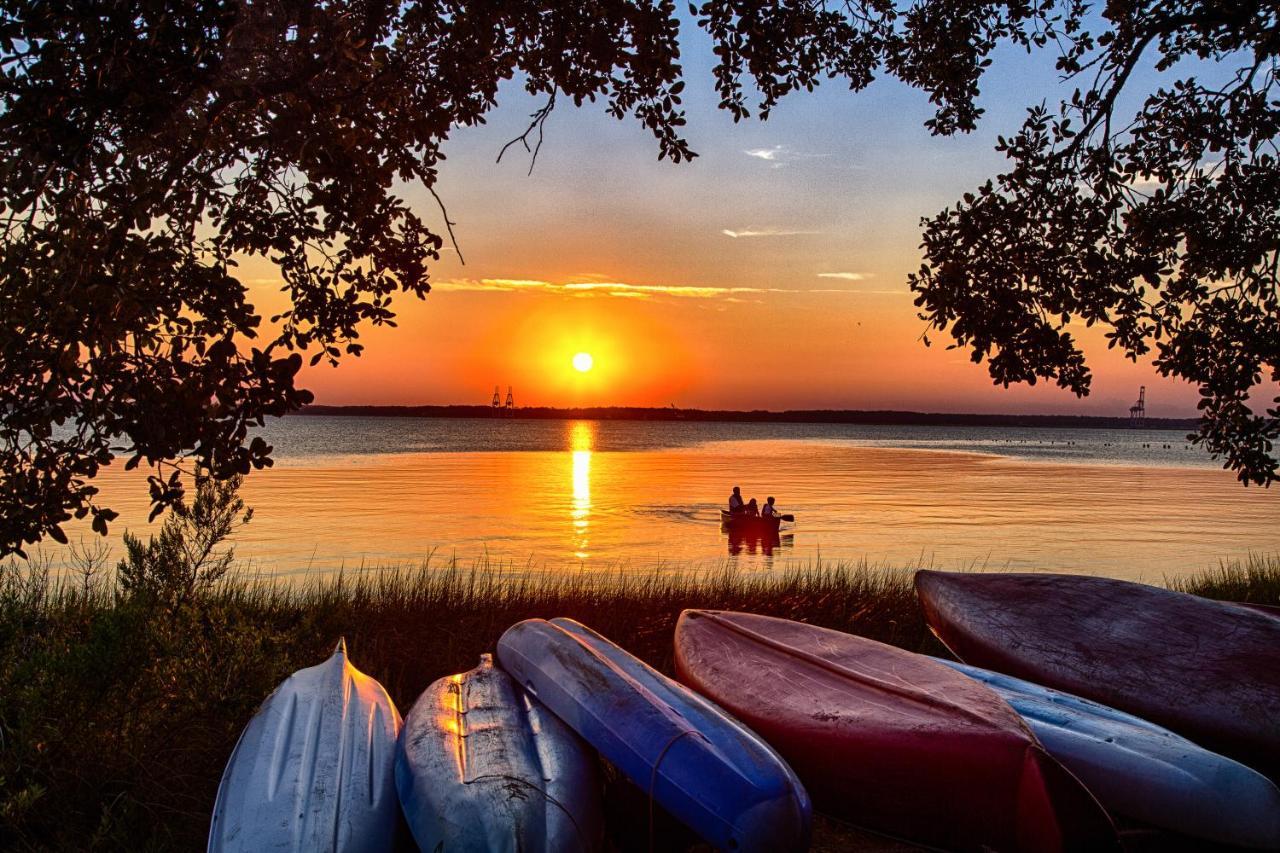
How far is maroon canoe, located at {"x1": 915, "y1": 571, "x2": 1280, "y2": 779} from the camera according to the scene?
5332 millimetres

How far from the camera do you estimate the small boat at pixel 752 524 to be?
22.3 m

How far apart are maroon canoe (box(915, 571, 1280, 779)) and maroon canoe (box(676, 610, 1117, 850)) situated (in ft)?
4.45

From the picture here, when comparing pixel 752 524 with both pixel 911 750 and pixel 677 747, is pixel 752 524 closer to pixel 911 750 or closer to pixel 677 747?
pixel 911 750

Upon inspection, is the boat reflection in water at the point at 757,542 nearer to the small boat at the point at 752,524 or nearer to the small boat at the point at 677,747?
the small boat at the point at 752,524

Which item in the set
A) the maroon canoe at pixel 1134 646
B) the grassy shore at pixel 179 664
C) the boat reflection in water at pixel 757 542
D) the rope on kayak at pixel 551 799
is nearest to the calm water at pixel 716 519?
the boat reflection in water at pixel 757 542

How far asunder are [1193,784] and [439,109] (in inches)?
218

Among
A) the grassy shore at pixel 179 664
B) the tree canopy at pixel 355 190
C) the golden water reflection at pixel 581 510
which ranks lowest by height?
the golden water reflection at pixel 581 510

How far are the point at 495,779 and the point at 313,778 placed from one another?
0.79 meters

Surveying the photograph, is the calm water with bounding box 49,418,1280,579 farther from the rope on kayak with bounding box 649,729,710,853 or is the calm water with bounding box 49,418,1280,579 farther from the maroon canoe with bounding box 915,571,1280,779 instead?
the rope on kayak with bounding box 649,729,710,853

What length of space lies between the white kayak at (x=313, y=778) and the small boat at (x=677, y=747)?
92 cm

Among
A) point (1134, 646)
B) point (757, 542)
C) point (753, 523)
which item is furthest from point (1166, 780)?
point (753, 523)

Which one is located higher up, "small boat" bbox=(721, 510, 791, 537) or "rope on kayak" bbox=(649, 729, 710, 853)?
"rope on kayak" bbox=(649, 729, 710, 853)

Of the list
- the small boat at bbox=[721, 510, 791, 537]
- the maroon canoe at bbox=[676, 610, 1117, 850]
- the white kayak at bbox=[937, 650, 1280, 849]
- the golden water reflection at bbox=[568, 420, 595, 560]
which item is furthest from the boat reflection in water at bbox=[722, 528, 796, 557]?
the white kayak at bbox=[937, 650, 1280, 849]

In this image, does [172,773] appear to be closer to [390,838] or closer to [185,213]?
[390,838]
